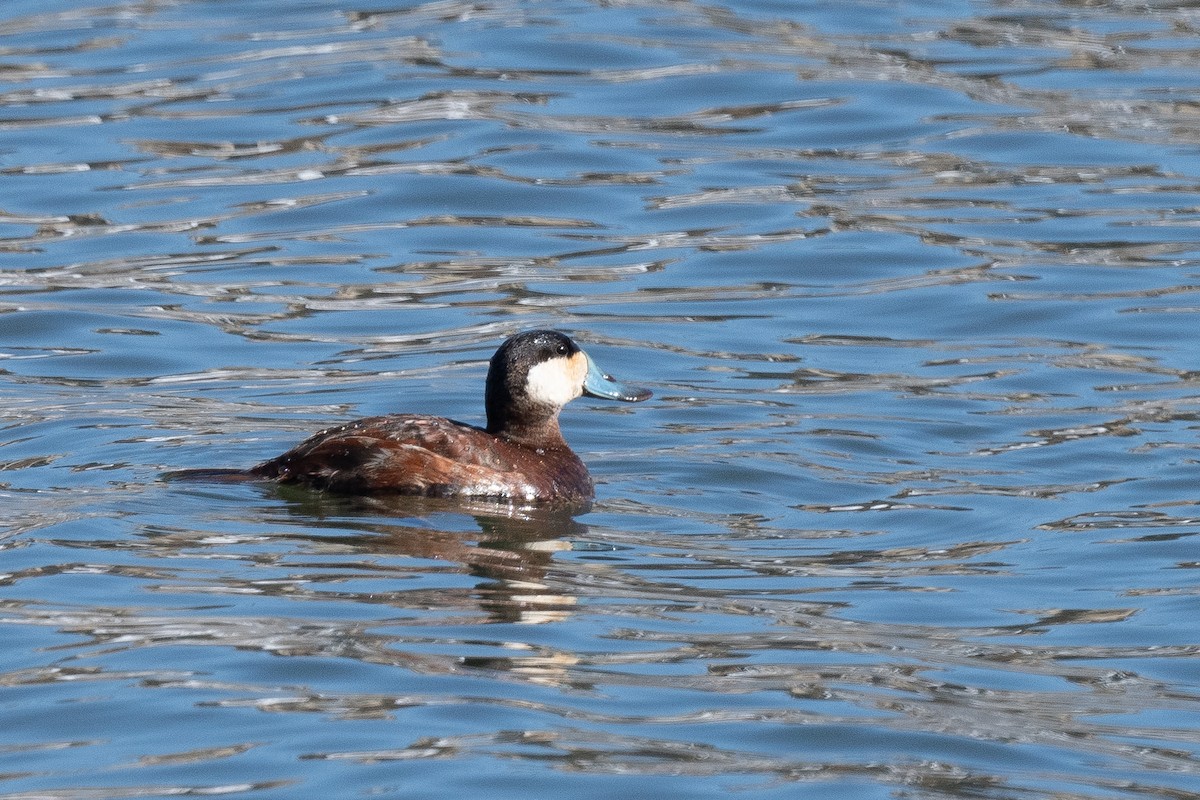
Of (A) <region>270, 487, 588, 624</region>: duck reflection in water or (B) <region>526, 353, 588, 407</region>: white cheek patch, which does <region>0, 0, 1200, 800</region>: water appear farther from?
(B) <region>526, 353, 588, 407</region>: white cheek patch

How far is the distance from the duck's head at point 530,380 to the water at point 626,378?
0.44 metres

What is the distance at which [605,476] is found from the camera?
948 cm

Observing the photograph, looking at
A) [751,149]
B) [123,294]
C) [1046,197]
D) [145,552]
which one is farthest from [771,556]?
[751,149]

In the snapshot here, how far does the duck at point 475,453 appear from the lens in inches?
339

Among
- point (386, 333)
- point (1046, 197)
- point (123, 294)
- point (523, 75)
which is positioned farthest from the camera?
point (523, 75)

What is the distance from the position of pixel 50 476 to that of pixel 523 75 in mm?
9239

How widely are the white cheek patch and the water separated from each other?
0.45 metres

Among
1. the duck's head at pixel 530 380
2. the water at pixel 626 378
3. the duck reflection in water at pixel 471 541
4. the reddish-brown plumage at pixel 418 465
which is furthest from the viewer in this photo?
the duck's head at pixel 530 380

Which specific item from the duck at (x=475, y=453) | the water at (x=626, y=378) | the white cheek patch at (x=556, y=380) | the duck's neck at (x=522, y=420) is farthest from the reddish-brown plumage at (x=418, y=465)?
the white cheek patch at (x=556, y=380)

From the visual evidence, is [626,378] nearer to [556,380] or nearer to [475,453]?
[556,380]

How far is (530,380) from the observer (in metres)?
9.12

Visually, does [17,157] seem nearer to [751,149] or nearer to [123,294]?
[123,294]

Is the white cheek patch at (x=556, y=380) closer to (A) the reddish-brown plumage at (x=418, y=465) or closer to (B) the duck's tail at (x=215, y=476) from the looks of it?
(A) the reddish-brown plumage at (x=418, y=465)

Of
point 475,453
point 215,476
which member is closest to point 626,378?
point 475,453
